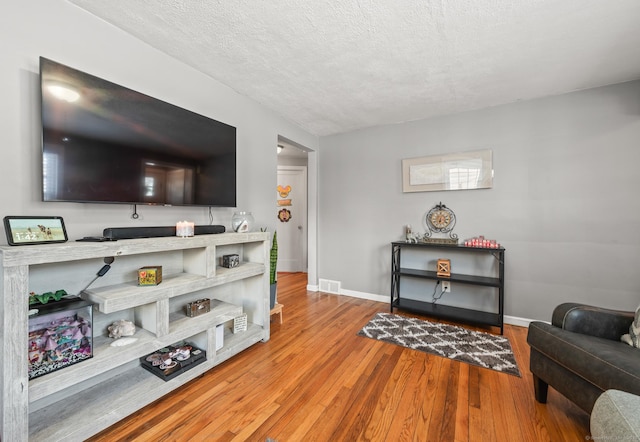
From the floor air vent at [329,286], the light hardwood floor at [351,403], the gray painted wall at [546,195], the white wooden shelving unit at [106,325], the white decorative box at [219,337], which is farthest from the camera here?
the floor air vent at [329,286]

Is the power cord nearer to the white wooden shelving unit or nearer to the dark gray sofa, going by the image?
the dark gray sofa

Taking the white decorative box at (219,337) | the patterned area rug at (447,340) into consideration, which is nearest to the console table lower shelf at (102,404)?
the white decorative box at (219,337)

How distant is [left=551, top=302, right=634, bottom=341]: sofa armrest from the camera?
1.45 m

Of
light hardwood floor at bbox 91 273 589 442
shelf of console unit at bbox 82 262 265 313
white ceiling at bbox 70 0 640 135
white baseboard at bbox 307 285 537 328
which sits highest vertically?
white ceiling at bbox 70 0 640 135

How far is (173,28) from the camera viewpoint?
5.48 feet

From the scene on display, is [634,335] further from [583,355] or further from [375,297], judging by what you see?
[375,297]

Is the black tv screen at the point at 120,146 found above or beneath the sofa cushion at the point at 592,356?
above

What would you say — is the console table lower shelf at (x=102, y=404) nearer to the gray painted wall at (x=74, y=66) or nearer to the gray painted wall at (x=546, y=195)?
the gray painted wall at (x=74, y=66)

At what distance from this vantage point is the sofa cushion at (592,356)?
109 cm

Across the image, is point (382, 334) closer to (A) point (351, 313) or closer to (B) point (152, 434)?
(A) point (351, 313)

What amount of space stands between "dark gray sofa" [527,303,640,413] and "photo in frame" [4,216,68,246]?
2699mm

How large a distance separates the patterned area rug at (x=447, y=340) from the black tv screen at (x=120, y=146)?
6.66 feet

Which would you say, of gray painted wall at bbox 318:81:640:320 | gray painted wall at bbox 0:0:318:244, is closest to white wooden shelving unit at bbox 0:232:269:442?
gray painted wall at bbox 0:0:318:244

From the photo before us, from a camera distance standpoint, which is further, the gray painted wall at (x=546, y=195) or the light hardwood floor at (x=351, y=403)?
the gray painted wall at (x=546, y=195)
